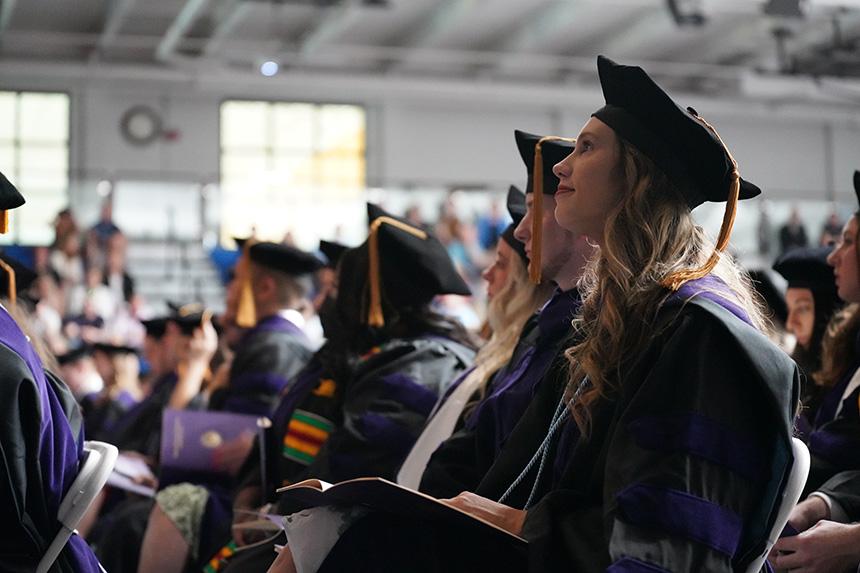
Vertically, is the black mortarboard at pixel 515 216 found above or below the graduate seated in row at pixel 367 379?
above

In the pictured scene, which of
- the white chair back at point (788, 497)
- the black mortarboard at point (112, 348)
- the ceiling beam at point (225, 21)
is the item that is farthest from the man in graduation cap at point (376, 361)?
the ceiling beam at point (225, 21)

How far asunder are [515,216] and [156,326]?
11.8ft

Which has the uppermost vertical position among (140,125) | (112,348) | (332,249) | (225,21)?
(225,21)

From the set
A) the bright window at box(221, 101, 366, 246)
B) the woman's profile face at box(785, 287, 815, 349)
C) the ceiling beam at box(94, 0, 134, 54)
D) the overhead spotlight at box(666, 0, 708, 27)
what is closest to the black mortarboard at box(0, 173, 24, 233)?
the woman's profile face at box(785, 287, 815, 349)

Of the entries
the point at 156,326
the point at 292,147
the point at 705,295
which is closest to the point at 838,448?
the point at 705,295

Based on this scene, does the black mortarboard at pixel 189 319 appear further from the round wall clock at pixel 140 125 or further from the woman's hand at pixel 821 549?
the round wall clock at pixel 140 125

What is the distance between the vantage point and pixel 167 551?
4.73 meters

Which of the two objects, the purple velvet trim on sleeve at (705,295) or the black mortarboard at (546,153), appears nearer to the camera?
the purple velvet trim on sleeve at (705,295)

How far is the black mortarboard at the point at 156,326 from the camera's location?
699cm

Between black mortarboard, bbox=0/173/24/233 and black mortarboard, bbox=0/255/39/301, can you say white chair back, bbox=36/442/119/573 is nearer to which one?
black mortarboard, bbox=0/173/24/233

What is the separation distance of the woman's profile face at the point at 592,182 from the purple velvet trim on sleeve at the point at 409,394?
1673mm

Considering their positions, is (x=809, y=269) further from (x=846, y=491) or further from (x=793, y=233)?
(x=793, y=233)

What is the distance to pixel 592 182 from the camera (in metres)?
2.49

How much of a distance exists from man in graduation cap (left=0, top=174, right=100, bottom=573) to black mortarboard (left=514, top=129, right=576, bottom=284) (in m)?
1.12
